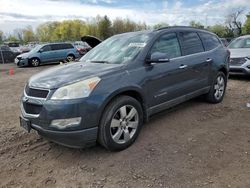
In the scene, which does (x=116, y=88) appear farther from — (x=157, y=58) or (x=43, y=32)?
(x=43, y=32)

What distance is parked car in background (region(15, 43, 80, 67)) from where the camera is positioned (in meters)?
18.0

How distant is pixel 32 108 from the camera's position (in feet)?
11.8

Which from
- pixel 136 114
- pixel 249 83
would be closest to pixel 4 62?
pixel 249 83

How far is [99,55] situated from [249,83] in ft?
19.4

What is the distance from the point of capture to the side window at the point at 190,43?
16.5 feet

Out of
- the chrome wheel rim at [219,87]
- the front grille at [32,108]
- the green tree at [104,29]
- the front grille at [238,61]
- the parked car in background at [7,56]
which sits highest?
the front grille at [32,108]

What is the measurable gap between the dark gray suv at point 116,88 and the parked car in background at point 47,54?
561 inches

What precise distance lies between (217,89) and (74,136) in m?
3.85

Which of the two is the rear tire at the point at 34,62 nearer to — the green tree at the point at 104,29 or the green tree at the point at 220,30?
the green tree at the point at 104,29

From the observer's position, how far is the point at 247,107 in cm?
575

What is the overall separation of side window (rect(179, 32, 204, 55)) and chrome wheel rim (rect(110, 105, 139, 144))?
178cm

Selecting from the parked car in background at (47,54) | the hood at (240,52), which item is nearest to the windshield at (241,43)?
the hood at (240,52)

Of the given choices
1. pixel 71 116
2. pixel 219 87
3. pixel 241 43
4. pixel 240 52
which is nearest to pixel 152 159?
pixel 71 116

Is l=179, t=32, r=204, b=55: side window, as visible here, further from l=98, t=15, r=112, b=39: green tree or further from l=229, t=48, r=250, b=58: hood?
l=98, t=15, r=112, b=39: green tree
